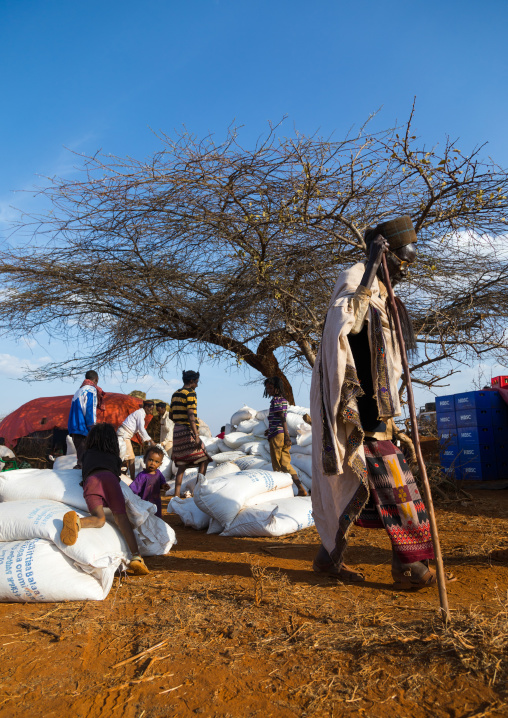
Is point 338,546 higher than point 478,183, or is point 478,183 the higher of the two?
point 478,183

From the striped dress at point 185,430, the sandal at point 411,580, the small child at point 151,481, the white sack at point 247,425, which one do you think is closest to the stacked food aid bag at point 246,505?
the small child at point 151,481

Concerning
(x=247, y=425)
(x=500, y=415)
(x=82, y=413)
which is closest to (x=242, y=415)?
(x=247, y=425)

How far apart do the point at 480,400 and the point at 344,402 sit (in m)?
4.91

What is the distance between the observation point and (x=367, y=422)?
9.64ft

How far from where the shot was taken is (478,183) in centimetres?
562

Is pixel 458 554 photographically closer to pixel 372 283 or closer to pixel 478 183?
pixel 372 283

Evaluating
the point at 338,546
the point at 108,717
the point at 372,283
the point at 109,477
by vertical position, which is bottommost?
the point at 108,717

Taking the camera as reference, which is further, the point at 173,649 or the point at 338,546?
the point at 338,546

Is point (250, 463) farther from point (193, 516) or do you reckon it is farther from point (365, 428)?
point (365, 428)

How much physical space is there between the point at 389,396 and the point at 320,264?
13.0 ft

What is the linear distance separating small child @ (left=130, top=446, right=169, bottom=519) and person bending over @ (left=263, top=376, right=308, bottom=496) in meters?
2.07

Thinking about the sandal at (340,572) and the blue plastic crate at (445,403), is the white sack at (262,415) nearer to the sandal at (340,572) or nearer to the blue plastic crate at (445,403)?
the blue plastic crate at (445,403)

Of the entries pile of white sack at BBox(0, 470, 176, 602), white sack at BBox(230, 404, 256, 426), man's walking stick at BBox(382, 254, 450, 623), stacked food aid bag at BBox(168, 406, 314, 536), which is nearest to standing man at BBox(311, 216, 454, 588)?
man's walking stick at BBox(382, 254, 450, 623)

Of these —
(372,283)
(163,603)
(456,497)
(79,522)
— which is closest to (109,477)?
(79,522)
